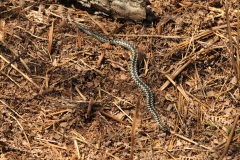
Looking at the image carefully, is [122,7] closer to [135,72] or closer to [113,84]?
[135,72]

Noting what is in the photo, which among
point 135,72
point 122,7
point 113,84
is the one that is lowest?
point 113,84

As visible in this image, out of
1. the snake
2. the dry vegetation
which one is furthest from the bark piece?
the snake

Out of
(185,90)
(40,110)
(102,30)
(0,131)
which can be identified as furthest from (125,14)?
(0,131)

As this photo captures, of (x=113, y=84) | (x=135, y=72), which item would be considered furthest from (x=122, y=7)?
(x=113, y=84)

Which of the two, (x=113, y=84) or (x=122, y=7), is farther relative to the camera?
(x=122, y=7)

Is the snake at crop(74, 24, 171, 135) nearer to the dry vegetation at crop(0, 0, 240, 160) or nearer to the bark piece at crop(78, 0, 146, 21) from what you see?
the dry vegetation at crop(0, 0, 240, 160)

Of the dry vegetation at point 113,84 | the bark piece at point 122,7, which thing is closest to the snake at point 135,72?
the dry vegetation at point 113,84
